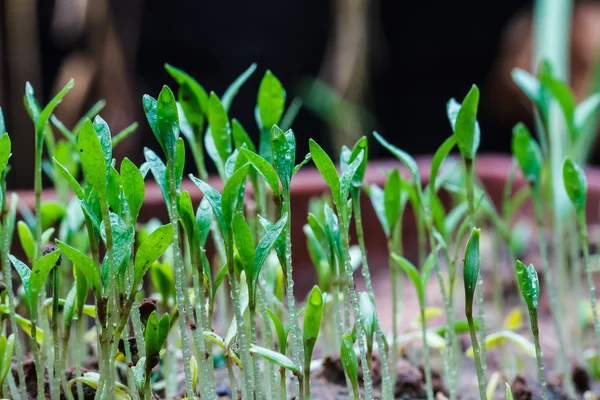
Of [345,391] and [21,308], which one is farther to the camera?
[21,308]

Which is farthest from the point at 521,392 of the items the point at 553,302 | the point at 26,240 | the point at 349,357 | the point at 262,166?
the point at 26,240

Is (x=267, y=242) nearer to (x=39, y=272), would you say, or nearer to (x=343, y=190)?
(x=343, y=190)

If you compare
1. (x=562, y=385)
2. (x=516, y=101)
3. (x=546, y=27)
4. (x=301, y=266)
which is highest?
(x=516, y=101)

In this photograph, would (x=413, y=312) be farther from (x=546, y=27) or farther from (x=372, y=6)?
(x=372, y=6)

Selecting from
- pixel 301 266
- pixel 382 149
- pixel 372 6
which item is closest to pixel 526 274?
pixel 301 266

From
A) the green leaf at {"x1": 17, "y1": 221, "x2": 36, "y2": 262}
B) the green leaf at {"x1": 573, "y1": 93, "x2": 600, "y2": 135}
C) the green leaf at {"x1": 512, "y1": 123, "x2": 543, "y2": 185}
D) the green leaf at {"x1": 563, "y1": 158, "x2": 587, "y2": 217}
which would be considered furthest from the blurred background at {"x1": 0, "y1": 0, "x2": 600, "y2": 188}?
the green leaf at {"x1": 17, "y1": 221, "x2": 36, "y2": 262}

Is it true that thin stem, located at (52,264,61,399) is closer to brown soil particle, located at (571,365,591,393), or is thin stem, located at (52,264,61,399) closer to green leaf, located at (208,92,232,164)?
green leaf, located at (208,92,232,164)
